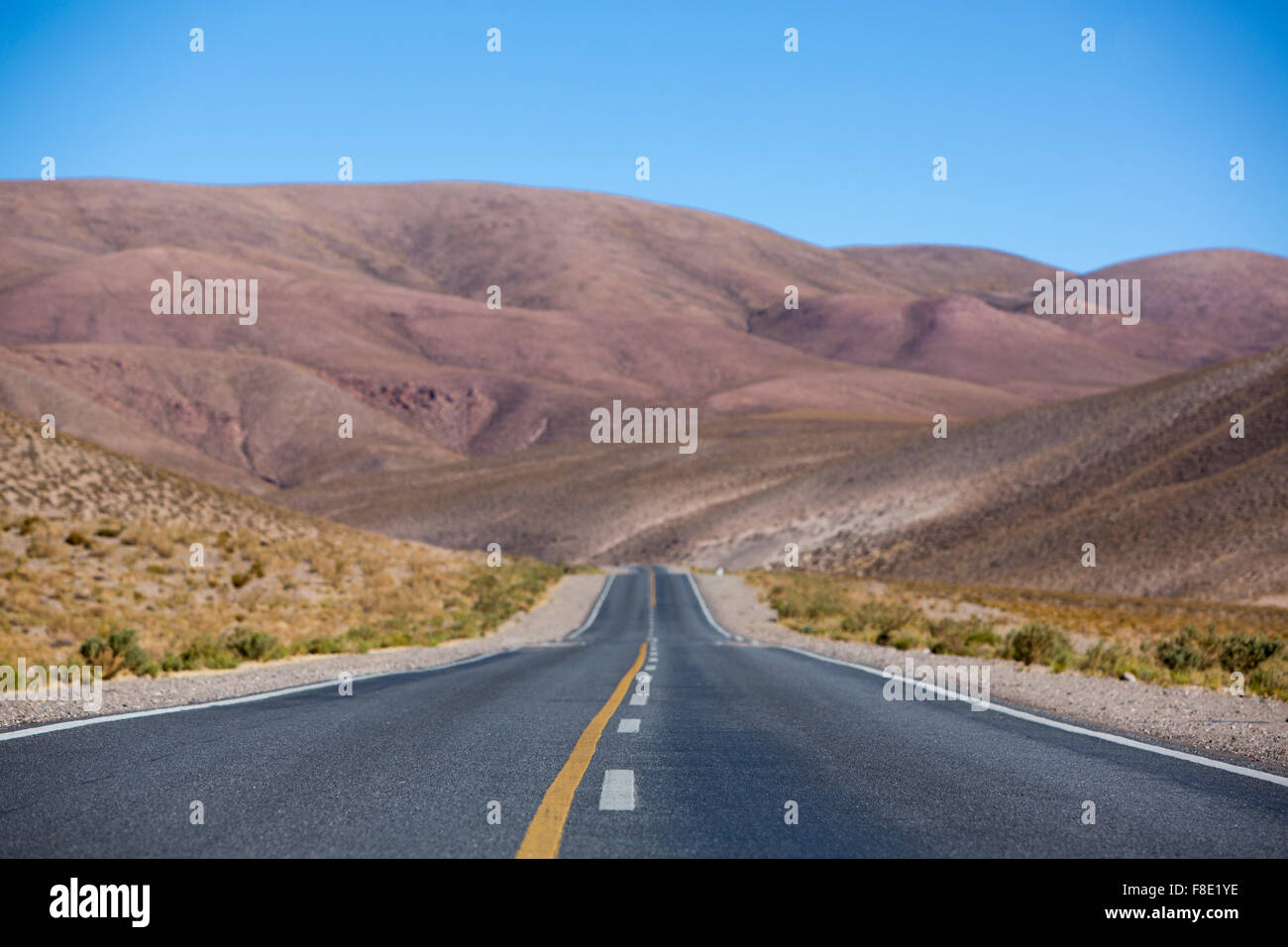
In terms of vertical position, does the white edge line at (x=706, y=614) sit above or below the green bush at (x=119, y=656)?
below

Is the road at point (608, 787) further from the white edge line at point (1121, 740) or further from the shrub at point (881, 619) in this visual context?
the shrub at point (881, 619)

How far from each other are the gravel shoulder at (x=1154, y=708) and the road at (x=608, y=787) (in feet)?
3.37

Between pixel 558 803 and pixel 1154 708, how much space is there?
917 centimetres

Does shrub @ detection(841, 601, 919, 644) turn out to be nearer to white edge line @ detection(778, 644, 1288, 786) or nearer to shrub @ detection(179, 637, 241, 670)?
shrub @ detection(179, 637, 241, 670)

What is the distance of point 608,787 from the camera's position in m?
7.14

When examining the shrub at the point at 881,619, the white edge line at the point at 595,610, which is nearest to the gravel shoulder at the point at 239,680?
the white edge line at the point at 595,610

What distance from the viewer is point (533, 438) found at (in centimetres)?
17612

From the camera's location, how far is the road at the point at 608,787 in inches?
227

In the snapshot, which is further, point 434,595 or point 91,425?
point 91,425

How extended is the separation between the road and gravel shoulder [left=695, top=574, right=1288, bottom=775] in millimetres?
1027

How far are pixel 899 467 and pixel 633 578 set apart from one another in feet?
122
